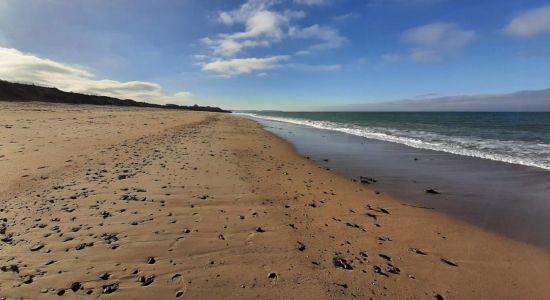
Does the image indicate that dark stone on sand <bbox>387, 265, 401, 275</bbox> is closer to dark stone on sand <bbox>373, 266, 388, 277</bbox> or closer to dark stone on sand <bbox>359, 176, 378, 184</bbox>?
dark stone on sand <bbox>373, 266, 388, 277</bbox>

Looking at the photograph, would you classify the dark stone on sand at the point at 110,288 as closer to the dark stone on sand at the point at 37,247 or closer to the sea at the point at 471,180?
the dark stone on sand at the point at 37,247

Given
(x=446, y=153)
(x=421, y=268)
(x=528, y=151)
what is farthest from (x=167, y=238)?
(x=528, y=151)

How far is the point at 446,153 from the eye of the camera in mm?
→ 14883

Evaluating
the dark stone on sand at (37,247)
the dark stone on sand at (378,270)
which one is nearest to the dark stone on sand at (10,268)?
the dark stone on sand at (37,247)

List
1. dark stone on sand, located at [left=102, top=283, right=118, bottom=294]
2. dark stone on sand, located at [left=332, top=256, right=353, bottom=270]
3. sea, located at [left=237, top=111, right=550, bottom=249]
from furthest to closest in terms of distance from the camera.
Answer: sea, located at [left=237, top=111, right=550, bottom=249]
dark stone on sand, located at [left=332, top=256, right=353, bottom=270]
dark stone on sand, located at [left=102, top=283, right=118, bottom=294]

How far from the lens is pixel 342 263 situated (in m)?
4.04

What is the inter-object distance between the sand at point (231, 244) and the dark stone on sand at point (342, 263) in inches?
0.7

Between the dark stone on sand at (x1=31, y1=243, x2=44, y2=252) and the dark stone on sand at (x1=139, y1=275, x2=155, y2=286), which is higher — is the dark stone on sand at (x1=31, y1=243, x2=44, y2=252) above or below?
above

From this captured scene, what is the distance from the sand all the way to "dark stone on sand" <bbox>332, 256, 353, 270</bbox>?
0.06 feet

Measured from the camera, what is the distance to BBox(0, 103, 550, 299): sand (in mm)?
3445

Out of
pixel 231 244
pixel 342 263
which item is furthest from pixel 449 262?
pixel 231 244

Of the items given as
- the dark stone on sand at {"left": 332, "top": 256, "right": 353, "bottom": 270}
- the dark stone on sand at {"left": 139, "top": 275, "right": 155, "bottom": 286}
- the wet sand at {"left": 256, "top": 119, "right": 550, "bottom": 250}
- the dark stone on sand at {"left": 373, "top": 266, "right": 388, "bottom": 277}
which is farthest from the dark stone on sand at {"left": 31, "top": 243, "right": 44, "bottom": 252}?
the wet sand at {"left": 256, "top": 119, "right": 550, "bottom": 250}

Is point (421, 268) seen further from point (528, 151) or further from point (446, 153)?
point (528, 151)

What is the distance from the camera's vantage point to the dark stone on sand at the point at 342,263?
3.95m
